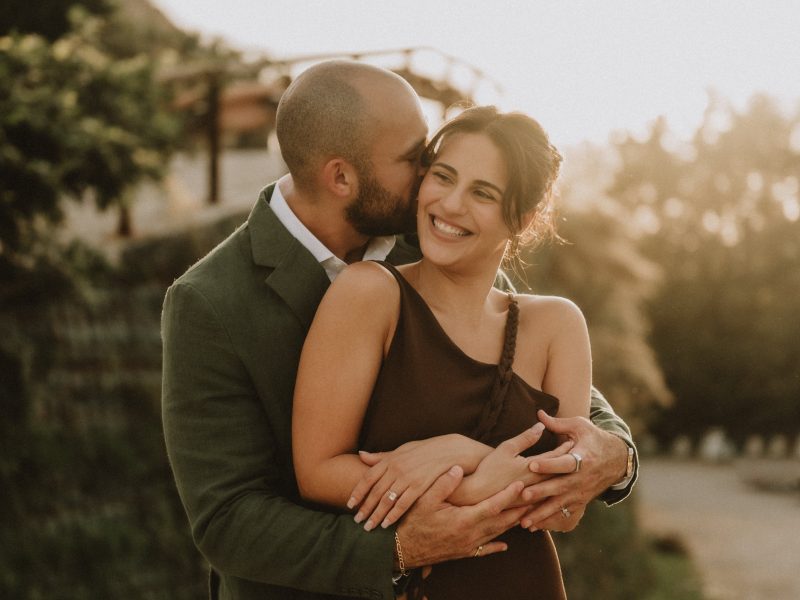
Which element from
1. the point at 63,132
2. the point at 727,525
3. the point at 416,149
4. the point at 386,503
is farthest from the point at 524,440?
the point at 727,525

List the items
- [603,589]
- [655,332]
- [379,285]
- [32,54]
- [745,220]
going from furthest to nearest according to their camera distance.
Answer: [745,220], [655,332], [603,589], [32,54], [379,285]

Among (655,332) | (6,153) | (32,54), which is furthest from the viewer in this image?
(655,332)

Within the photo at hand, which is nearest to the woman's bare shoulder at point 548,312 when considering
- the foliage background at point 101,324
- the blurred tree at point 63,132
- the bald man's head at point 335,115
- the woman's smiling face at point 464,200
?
the woman's smiling face at point 464,200

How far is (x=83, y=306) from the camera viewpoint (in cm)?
698

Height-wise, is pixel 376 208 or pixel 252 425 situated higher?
pixel 376 208

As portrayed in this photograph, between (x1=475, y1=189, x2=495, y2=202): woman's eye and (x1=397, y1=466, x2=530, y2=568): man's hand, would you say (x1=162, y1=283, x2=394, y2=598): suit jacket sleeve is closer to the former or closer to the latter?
(x1=397, y1=466, x2=530, y2=568): man's hand

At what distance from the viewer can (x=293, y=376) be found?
2273mm

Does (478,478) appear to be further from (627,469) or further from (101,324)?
(101,324)

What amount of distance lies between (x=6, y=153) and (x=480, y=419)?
4178 millimetres

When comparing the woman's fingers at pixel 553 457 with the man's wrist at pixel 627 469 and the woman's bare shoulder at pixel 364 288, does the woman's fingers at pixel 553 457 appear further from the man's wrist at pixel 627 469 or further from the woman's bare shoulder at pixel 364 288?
the woman's bare shoulder at pixel 364 288

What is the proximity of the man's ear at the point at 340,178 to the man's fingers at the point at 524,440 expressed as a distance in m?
0.74

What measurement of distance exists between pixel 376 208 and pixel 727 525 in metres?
17.8

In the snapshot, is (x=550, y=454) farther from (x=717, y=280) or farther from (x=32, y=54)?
(x=717, y=280)

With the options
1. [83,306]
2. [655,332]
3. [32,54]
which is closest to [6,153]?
[32,54]
